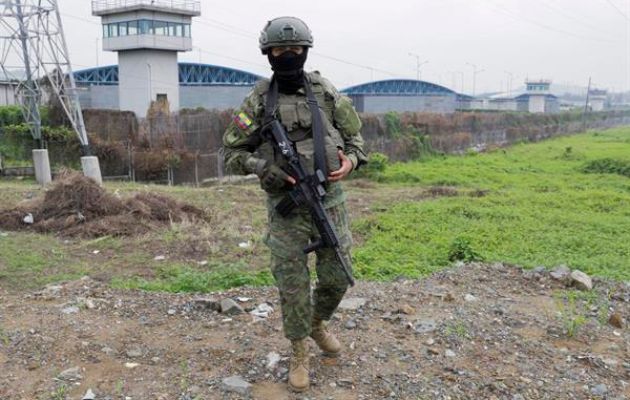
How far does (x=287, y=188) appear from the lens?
306 centimetres

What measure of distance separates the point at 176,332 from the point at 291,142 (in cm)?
155

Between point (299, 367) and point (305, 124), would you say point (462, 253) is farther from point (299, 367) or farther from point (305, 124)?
point (305, 124)

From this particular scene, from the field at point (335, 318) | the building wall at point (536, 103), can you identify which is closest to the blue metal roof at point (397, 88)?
the building wall at point (536, 103)

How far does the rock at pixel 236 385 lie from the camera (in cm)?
304

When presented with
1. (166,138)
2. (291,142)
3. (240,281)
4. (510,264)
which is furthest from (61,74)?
(291,142)

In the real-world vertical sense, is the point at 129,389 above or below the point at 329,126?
below

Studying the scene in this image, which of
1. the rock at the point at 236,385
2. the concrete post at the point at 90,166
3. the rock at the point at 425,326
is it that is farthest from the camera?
the concrete post at the point at 90,166

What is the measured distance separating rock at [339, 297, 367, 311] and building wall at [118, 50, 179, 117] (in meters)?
24.4

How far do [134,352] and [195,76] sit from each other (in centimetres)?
3186

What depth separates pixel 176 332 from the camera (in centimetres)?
380

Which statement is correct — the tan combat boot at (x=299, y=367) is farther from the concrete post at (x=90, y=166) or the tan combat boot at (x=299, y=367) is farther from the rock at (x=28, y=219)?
the concrete post at (x=90, y=166)

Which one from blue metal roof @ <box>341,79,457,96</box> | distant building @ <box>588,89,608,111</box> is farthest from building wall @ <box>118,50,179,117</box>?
distant building @ <box>588,89,608,111</box>

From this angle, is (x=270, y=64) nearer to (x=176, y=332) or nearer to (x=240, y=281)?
(x=176, y=332)

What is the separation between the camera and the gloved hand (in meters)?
2.99
